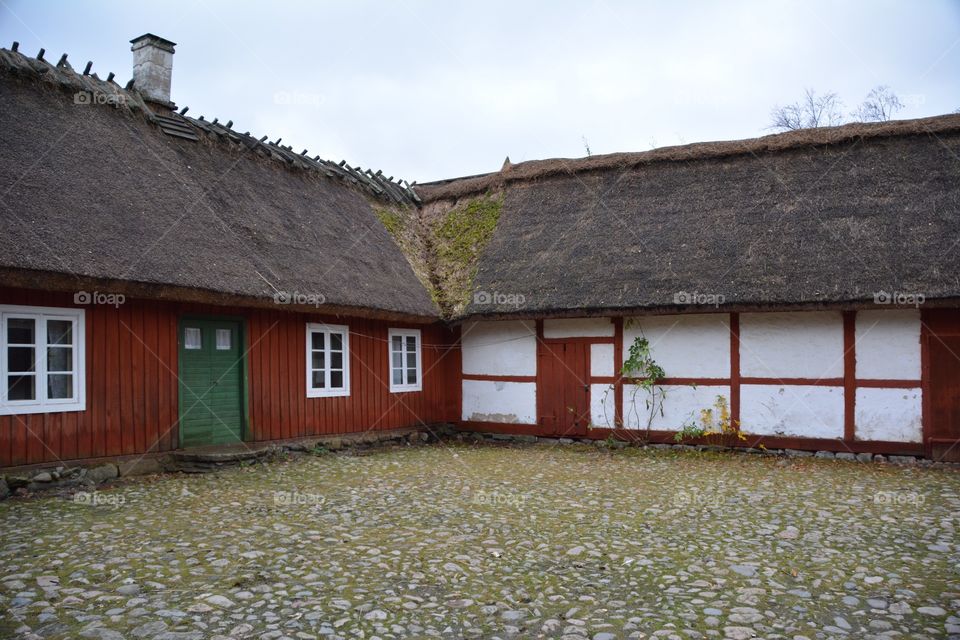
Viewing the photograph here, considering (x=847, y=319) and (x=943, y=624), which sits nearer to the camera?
(x=943, y=624)

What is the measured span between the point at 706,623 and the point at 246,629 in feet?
8.59

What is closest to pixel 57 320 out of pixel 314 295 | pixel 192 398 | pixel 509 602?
pixel 192 398

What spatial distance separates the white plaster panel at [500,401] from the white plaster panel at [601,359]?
120 centimetres

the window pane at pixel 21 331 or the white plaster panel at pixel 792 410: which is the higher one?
the window pane at pixel 21 331

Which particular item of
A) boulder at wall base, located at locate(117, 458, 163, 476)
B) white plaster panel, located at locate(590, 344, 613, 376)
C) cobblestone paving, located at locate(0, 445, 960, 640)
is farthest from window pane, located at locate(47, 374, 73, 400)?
white plaster panel, located at locate(590, 344, 613, 376)

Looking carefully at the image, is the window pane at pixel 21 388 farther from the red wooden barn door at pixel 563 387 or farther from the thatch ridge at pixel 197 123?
the red wooden barn door at pixel 563 387

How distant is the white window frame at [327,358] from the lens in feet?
37.4

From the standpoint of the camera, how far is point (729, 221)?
478 inches

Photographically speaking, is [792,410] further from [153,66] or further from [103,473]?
[153,66]

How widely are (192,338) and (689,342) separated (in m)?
7.69

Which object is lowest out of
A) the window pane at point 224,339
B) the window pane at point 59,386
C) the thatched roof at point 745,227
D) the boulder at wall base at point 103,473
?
the boulder at wall base at point 103,473

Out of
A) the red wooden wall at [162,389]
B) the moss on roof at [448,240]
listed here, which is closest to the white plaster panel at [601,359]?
the moss on roof at [448,240]

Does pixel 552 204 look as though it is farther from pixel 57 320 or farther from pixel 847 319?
pixel 57 320

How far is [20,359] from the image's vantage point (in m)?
7.90
